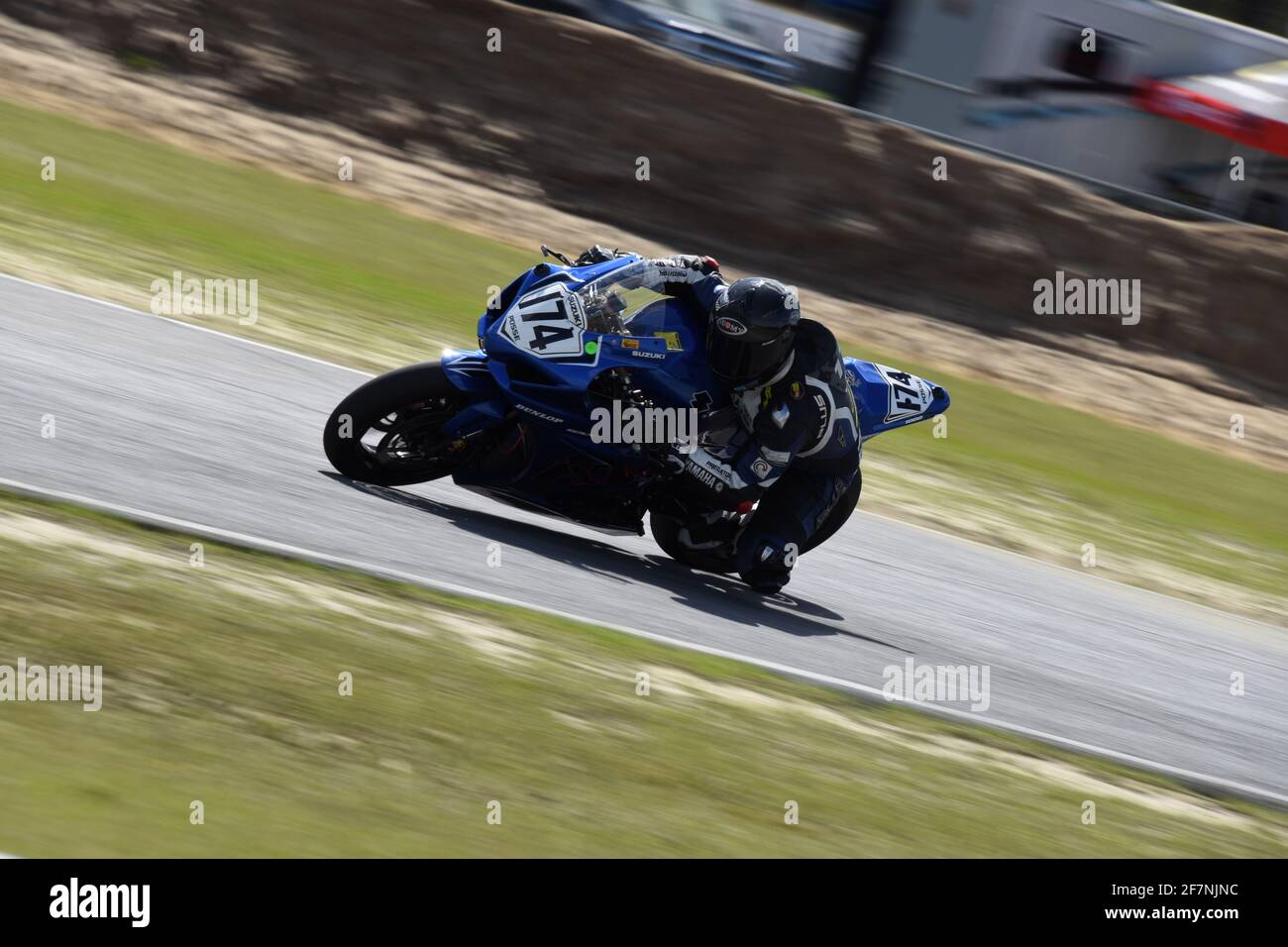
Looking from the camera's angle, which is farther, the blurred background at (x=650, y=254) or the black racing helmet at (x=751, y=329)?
the black racing helmet at (x=751, y=329)

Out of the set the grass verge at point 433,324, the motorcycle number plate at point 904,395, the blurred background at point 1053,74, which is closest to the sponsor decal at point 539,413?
the motorcycle number plate at point 904,395

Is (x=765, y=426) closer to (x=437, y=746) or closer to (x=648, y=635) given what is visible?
(x=648, y=635)

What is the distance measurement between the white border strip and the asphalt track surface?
0.07ft

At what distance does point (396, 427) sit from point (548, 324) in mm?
928

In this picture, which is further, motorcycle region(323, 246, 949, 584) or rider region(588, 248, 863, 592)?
rider region(588, 248, 863, 592)

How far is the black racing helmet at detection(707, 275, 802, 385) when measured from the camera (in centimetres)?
750

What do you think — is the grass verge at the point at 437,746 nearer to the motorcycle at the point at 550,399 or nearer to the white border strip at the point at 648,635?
the white border strip at the point at 648,635

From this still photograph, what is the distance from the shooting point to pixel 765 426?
25.6ft

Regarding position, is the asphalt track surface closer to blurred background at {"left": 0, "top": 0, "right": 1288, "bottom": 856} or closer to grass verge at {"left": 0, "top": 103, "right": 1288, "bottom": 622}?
blurred background at {"left": 0, "top": 0, "right": 1288, "bottom": 856}

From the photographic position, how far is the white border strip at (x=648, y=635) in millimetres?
6742

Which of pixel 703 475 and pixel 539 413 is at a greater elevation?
pixel 539 413

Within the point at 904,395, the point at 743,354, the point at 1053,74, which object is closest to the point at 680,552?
the point at 743,354

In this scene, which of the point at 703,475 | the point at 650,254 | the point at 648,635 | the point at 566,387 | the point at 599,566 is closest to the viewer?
the point at 648,635

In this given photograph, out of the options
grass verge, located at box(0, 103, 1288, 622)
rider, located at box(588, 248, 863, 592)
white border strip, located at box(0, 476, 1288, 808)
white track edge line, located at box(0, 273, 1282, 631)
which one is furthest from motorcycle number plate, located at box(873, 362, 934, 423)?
grass verge, located at box(0, 103, 1288, 622)
